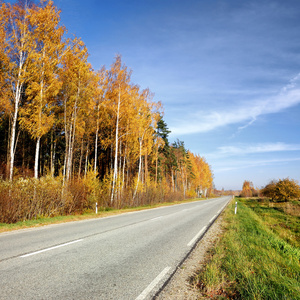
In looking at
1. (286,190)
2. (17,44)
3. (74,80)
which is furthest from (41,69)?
(286,190)

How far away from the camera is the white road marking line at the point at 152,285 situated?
339 cm

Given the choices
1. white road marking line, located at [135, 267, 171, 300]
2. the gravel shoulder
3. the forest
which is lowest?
the gravel shoulder

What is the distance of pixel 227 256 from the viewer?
207 inches

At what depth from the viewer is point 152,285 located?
149 inches

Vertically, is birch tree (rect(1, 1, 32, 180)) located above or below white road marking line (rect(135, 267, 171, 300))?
above

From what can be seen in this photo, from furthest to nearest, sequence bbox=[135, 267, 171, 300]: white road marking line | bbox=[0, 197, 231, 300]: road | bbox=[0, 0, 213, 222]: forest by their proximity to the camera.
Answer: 1. bbox=[0, 0, 213, 222]: forest
2. bbox=[0, 197, 231, 300]: road
3. bbox=[135, 267, 171, 300]: white road marking line

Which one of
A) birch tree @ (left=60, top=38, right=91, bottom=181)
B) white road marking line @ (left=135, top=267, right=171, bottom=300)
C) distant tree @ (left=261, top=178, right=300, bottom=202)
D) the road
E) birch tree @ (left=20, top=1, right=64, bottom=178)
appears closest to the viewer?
white road marking line @ (left=135, top=267, right=171, bottom=300)

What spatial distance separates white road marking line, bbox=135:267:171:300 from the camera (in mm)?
3391

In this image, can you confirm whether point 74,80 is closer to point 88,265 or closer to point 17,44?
point 17,44

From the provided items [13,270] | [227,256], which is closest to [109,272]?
[13,270]

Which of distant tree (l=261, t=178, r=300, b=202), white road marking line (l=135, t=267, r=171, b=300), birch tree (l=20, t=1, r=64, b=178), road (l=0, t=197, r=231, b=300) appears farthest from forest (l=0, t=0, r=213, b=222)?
distant tree (l=261, t=178, r=300, b=202)

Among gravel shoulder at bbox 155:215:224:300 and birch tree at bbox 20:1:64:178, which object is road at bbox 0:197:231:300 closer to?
gravel shoulder at bbox 155:215:224:300

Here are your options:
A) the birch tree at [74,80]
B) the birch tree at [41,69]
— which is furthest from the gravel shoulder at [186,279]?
the birch tree at [74,80]

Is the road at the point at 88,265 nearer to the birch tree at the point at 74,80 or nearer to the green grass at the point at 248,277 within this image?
the green grass at the point at 248,277
